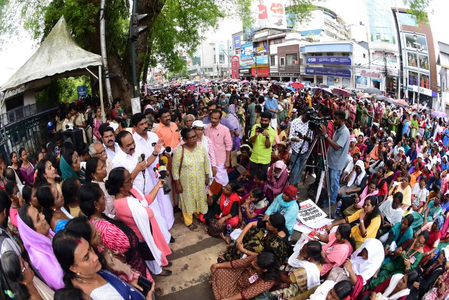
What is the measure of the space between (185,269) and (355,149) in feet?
16.4

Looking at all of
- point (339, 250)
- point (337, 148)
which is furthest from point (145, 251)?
point (337, 148)

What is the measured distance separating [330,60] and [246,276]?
1440 inches

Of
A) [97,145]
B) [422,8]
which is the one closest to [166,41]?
[422,8]

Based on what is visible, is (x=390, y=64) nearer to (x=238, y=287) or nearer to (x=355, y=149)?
A: (x=355, y=149)

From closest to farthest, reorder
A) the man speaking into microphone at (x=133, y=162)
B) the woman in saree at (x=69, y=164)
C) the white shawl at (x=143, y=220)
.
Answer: the white shawl at (x=143, y=220)
the man speaking into microphone at (x=133, y=162)
the woman in saree at (x=69, y=164)

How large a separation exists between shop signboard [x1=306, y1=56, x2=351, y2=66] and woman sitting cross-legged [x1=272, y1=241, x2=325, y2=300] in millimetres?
34312

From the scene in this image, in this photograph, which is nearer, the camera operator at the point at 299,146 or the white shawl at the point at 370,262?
the white shawl at the point at 370,262

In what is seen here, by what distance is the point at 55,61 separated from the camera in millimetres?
6875

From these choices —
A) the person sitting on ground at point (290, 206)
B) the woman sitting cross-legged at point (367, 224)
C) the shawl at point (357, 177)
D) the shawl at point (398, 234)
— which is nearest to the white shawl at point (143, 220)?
the person sitting on ground at point (290, 206)

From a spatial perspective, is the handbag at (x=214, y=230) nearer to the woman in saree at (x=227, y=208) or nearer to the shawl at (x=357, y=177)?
the woman in saree at (x=227, y=208)

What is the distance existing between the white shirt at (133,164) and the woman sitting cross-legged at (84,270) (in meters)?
1.47

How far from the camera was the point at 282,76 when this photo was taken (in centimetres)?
4478

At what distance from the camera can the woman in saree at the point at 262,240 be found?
3182 millimetres

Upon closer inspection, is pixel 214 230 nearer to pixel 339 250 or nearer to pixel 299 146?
pixel 339 250
